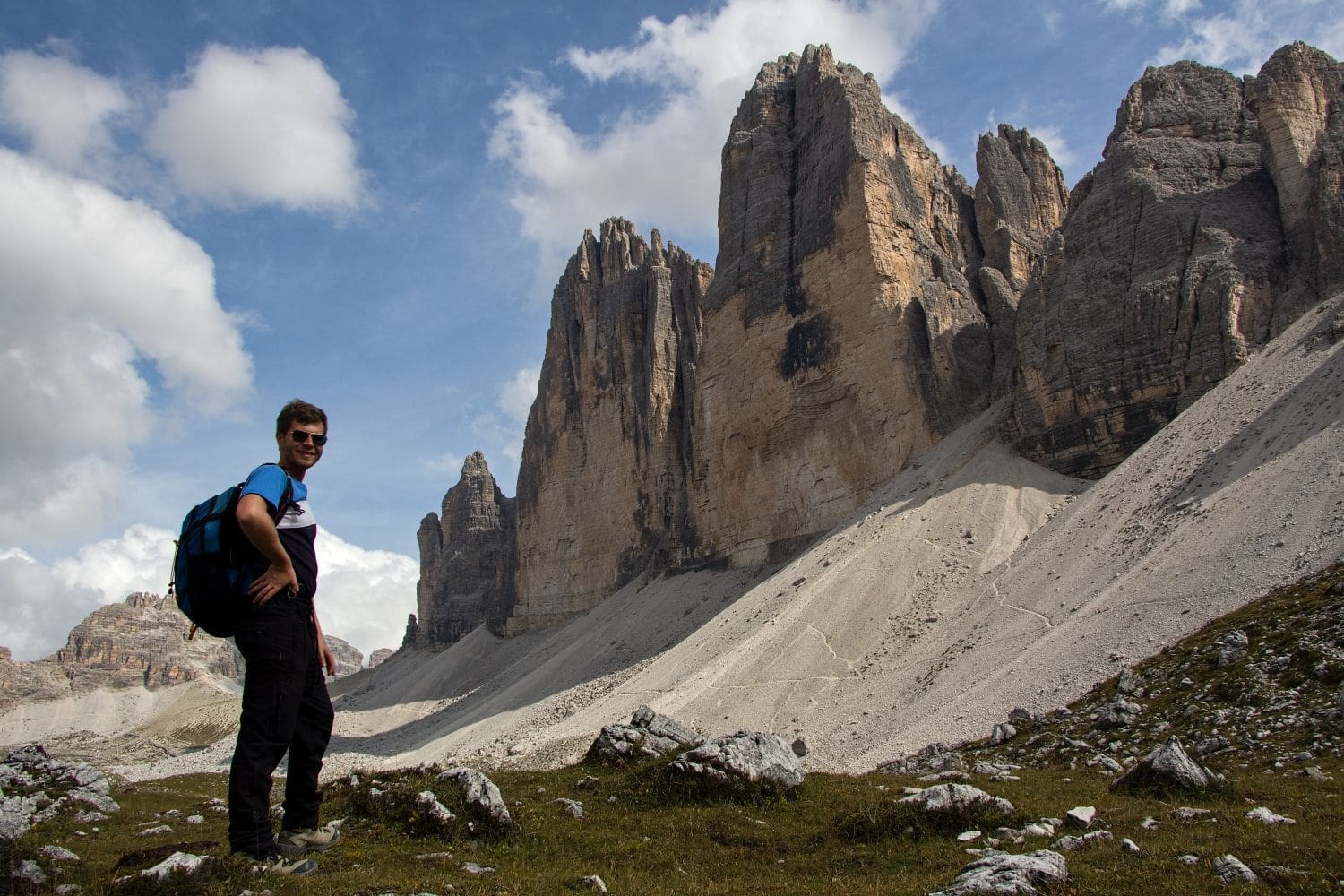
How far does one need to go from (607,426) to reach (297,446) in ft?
212

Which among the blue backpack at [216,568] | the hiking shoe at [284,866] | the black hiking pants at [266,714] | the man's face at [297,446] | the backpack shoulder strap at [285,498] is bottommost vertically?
the hiking shoe at [284,866]

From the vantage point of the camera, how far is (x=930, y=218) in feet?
158

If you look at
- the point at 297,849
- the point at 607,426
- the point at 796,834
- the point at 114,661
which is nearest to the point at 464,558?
the point at 607,426

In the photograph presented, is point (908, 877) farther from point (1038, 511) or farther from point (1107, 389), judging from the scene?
point (1107, 389)

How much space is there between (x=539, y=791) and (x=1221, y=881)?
7.06 m

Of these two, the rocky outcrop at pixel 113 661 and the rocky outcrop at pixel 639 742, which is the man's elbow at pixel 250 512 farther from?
the rocky outcrop at pixel 113 661

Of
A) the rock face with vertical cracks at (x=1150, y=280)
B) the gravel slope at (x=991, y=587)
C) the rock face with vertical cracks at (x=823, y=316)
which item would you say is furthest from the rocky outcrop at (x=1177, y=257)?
the rock face with vertical cracks at (x=823, y=316)

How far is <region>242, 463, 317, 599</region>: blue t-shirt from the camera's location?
18.9 feet

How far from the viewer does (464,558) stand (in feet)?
301

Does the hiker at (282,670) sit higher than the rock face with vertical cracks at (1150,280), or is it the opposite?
the rock face with vertical cracks at (1150,280)

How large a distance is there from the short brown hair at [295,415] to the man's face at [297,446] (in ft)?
0.08

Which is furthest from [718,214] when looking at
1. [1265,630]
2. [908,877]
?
[908,877]

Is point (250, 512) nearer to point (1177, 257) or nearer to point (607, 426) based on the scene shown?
point (1177, 257)

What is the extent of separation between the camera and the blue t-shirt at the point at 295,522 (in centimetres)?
575
